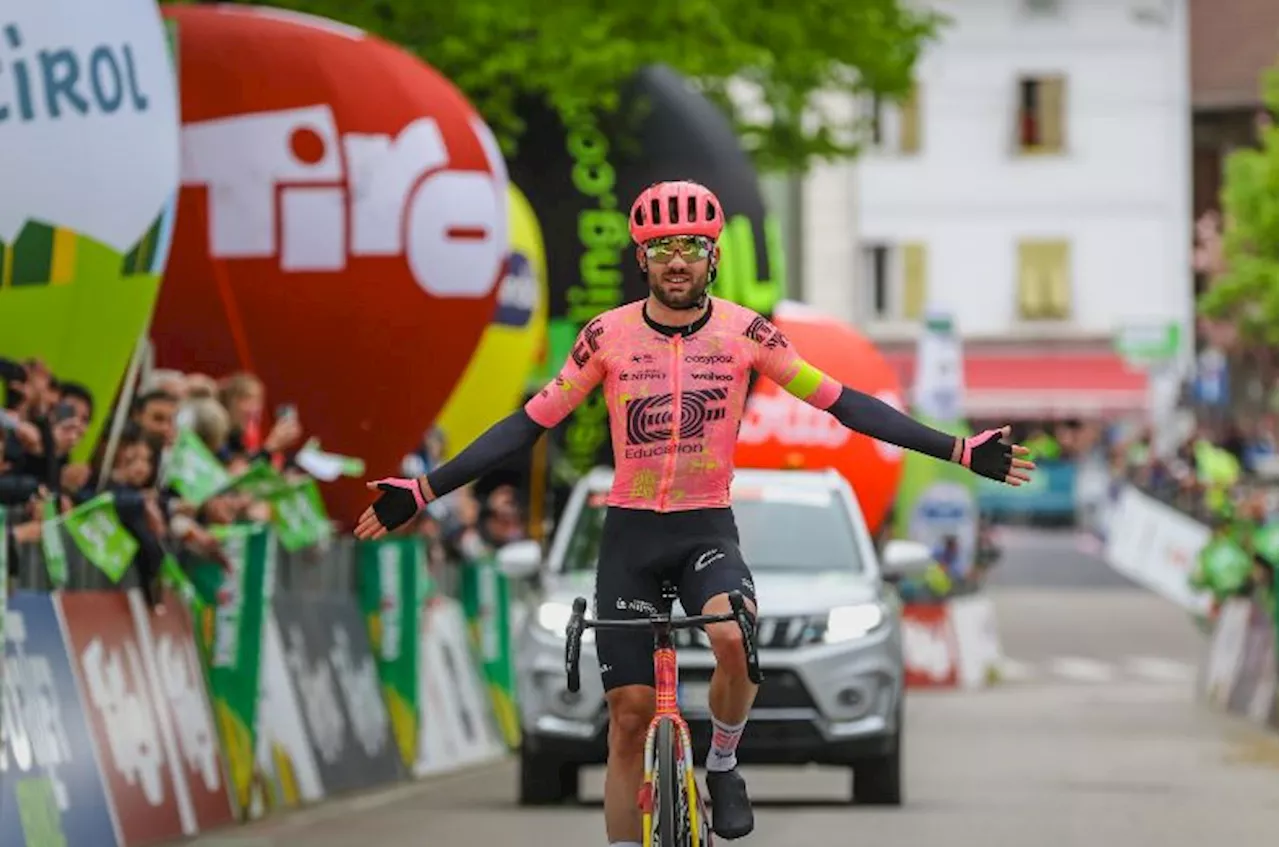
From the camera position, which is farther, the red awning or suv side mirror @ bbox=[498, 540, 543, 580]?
the red awning

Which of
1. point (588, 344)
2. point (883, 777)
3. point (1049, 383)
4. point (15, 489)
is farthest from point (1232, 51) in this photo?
point (588, 344)

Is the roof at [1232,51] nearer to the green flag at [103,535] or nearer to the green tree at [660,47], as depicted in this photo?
A: the green tree at [660,47]

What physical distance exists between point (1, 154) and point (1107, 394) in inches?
2485

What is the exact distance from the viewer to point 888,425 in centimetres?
1123

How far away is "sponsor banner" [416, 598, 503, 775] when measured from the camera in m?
21.5

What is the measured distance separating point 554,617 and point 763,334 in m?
6.76

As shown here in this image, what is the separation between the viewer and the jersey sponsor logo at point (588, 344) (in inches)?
449

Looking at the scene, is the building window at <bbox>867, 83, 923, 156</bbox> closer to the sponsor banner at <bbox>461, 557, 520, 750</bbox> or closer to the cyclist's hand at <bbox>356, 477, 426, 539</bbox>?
the sponsor banner at <bbox>461, 557, 520, 750</bbox>

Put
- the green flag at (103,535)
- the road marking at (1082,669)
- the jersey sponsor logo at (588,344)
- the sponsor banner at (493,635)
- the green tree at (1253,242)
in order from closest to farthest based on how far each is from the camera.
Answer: the jersey sponsor logo at (588,344), the green flag at (103,535), the sponsor banner at (493,635), the road marking at (1082,669), the green tree at (1253,242)

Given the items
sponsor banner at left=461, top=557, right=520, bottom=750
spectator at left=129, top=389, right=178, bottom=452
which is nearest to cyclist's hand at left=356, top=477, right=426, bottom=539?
spectator at left=129, top=389, right=178, bottom=452

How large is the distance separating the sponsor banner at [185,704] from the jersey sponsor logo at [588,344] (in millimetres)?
4929

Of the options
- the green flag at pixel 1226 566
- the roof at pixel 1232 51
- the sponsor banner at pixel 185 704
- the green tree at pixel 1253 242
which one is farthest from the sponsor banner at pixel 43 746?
the roof at pixel 1232 51

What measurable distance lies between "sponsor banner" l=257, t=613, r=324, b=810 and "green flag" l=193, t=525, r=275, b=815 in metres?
0.23

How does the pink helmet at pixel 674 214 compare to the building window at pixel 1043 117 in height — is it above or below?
below
